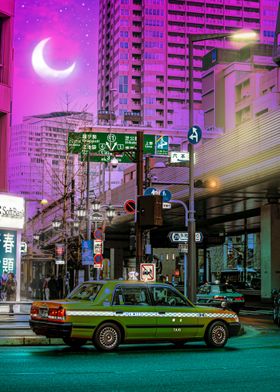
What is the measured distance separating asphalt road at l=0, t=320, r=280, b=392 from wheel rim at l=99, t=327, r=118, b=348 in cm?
26

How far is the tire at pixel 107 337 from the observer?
1548cm

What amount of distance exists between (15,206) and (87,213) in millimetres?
9463

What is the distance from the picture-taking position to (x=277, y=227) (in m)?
47.9

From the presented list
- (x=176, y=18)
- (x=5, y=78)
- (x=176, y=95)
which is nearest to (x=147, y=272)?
(x=5, y=78)

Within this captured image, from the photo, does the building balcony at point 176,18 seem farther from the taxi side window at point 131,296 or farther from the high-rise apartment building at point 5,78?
the taxi side window at point 131,296

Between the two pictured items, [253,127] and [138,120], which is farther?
[138,120]

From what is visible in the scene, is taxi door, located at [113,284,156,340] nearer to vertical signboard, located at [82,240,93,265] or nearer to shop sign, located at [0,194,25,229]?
shop sign, located at [0,194,25,229]

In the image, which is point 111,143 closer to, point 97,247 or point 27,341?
point 97,247

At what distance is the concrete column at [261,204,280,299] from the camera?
47.4 m

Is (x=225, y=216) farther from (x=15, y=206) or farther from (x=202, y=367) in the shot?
(x=202, y=367)

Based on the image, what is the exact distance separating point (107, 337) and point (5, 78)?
67.9ft

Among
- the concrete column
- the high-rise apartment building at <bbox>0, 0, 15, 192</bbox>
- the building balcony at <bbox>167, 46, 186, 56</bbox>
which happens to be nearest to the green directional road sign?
the high-rise apartment building at <bbox>0, 0, 15, 192</bbox>

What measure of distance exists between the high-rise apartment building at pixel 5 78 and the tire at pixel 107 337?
19285mm

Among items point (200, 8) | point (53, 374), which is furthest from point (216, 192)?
point (200, 8)
